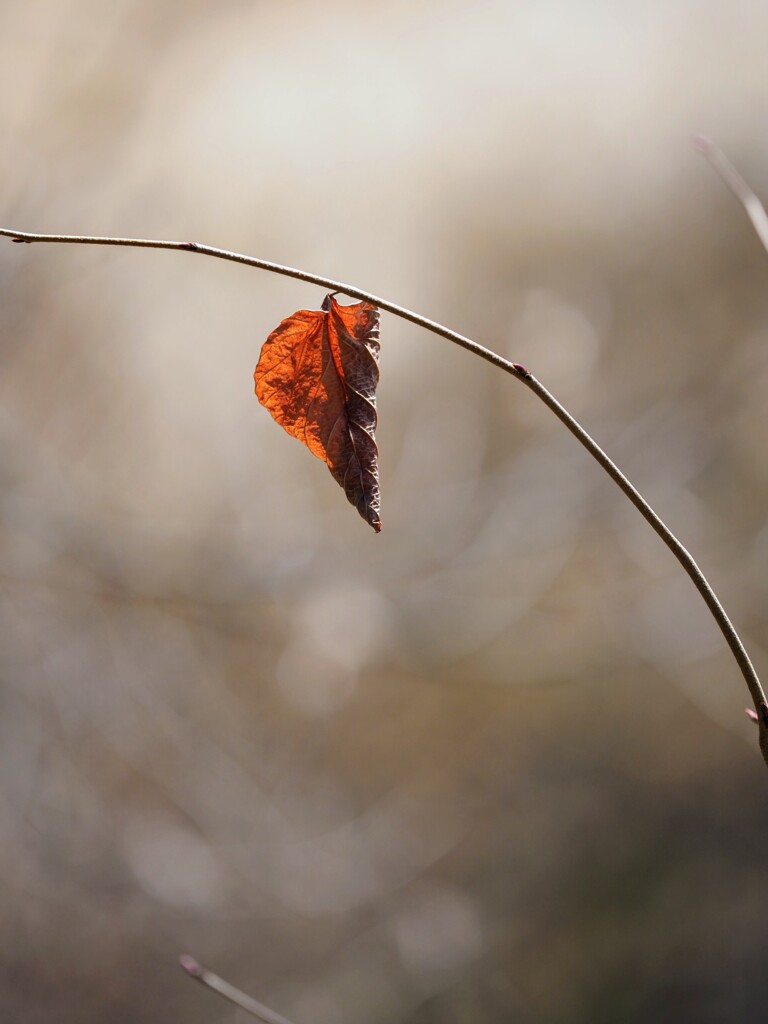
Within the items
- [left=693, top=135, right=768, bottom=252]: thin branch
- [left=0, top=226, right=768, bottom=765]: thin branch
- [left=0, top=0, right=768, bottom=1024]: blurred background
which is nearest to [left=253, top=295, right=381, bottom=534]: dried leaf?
[left=0, top=226, right=768, bottom=765]: thin branch

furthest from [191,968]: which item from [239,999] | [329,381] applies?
[329,381]

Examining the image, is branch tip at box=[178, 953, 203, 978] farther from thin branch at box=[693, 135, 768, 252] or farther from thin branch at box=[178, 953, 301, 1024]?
thin branch at box=[693, 135, 768, 252]

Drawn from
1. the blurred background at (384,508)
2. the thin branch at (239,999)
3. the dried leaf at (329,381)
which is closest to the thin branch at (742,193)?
the dried leaf at (329,381)

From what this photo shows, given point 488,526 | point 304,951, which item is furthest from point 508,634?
point 304,951

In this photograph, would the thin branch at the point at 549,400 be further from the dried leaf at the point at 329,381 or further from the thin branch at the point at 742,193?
the thin branch at the point at 742,193

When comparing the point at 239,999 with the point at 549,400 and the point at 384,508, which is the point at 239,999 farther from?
the point at 384,508

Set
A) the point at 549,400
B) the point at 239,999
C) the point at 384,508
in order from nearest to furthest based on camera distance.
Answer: the point at 549,400, the point at 239,999, the point at 384,508

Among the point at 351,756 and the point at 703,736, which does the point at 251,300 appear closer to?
the point at 351,756
